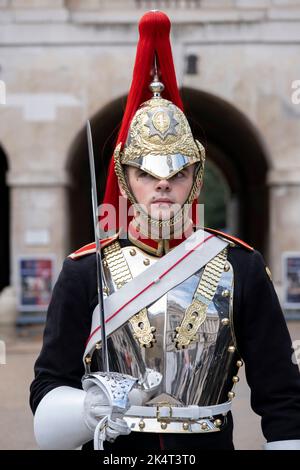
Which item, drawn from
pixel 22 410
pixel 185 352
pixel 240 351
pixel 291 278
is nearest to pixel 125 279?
pixel 185 352

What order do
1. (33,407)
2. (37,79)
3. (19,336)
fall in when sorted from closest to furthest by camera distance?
(33,407) → (19,336) → (37,79)

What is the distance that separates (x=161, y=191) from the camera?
7.77 ft

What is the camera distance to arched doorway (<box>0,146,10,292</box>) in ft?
46.6

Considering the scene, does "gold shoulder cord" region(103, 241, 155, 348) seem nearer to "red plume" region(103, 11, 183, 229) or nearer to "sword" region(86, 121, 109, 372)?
A: "sword" region(86, 121, 109, 372)

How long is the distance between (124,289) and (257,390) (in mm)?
522

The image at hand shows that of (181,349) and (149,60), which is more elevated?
(149,60)

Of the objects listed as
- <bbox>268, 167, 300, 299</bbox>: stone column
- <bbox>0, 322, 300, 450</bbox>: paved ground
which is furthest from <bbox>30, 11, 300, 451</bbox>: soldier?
<bbox>268, 167, 300, 299</bbox>: stone column

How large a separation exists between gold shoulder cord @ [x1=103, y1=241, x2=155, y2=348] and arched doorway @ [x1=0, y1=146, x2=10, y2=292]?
1188 cm

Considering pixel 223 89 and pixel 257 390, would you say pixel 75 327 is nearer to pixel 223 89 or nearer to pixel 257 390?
pixel 257 390

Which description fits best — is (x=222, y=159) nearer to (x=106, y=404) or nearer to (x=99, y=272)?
(x=99, y=272)

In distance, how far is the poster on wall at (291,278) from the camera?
10453mm

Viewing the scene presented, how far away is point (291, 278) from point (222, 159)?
24.1 ft

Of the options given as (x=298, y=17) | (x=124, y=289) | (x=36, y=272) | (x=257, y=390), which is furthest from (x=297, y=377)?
(x=298, y=17)

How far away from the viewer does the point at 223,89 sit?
10625 millimetres
